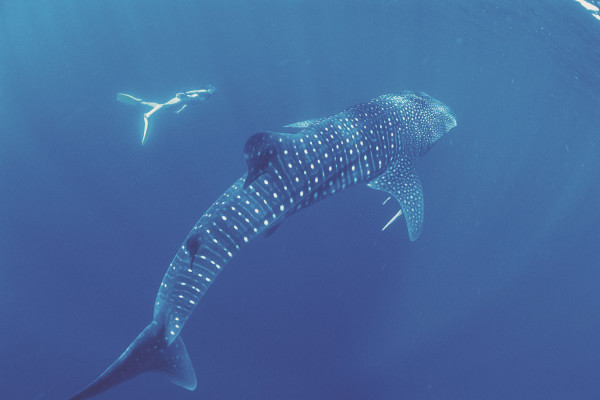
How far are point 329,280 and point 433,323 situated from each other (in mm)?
5628

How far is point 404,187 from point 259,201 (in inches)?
118

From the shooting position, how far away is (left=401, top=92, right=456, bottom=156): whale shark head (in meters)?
6.66

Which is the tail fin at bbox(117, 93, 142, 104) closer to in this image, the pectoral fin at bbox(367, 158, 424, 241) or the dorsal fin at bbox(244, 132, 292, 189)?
the pectoral fin at bbox(367, 158, 424, 241)

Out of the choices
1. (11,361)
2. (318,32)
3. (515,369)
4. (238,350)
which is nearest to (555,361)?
(515,369)

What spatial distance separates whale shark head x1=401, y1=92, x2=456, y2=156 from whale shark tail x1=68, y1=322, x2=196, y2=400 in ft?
15.1

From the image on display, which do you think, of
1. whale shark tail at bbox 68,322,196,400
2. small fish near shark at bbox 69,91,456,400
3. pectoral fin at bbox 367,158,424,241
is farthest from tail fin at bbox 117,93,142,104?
whale shark tail at bbox 68,322,196,400

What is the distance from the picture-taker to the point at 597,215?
138ft

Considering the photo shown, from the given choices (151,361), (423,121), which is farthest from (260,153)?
(423,121)

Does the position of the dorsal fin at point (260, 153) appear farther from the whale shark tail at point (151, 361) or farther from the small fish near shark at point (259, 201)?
the whale shark tail at point (151, 361)

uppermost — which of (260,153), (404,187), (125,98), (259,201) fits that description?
(404,187)

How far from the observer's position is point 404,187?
21.2 feet

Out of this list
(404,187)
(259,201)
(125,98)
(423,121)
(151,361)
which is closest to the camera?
(151,361)

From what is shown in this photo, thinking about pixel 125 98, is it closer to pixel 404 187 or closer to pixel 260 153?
pixel 260 153

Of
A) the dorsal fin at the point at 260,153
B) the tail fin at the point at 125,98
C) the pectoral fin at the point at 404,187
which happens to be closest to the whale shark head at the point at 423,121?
the pectoral fin at the point at 404,187
